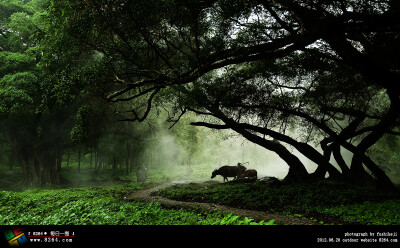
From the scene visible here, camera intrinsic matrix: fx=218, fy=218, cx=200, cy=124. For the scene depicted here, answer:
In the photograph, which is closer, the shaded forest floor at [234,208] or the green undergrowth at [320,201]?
the shaded forest floor at [234,208]

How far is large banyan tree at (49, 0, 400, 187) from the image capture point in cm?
757

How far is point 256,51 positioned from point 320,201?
7095 millimetres

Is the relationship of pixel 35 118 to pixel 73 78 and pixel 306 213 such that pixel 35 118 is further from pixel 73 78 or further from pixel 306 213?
pixel 306 213

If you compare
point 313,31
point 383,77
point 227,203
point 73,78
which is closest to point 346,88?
point 383,77

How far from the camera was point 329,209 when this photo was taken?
8.40m

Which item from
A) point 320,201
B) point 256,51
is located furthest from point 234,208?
point 256,51
